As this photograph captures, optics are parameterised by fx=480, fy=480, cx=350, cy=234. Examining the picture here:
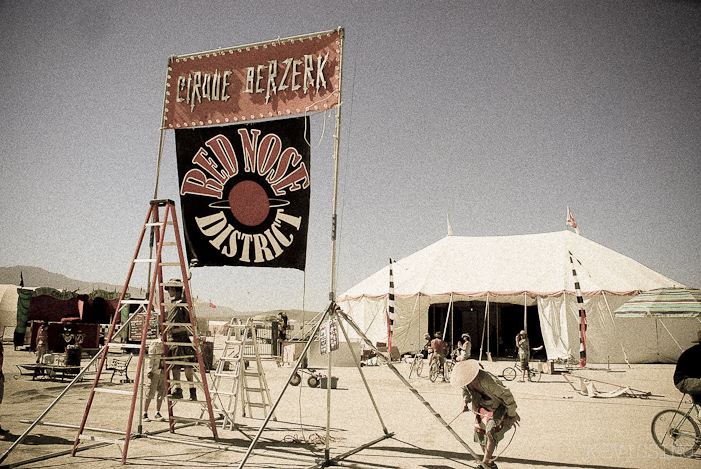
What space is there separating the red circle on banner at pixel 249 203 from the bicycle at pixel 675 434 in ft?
20.9

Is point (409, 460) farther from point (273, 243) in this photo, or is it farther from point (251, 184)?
point (251, 184)

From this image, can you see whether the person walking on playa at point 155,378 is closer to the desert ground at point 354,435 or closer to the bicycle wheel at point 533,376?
the desert ground at point 354,435

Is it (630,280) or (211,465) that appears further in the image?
(630,280)

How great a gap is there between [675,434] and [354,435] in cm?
456

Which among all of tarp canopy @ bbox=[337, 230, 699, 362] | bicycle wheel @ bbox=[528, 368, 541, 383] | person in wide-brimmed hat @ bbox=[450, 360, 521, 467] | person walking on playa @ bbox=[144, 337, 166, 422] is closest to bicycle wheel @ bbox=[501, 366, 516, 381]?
bicycle wheel @ bbox=[528, 368, 541, 383]

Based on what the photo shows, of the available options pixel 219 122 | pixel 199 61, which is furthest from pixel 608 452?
pixel 199 61

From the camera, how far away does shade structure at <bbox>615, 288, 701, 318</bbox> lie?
11.3 metres

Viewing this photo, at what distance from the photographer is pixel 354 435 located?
299 inches

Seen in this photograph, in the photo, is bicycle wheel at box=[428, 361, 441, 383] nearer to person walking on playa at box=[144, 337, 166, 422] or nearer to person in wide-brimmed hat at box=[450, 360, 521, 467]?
person walking on playa at box=[144, 337, 166, 422]

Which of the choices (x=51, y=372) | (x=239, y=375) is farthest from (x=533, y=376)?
(x=51, y=372)

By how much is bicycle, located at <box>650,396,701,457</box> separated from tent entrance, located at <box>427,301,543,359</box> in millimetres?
19416

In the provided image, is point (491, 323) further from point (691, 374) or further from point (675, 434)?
point (691, 374)

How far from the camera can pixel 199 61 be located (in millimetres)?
7090

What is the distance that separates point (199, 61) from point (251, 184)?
6.97 ft
